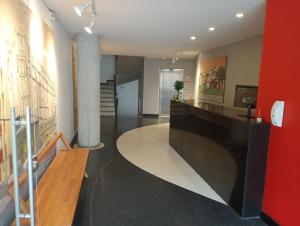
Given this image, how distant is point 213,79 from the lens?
6.92 meters

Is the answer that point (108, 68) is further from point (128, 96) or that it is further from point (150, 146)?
point (150, 146)

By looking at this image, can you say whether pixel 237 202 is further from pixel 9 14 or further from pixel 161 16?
pixel 9 14

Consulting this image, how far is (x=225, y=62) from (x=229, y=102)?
1166mm

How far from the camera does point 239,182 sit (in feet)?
8.89

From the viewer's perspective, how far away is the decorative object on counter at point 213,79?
6.33 meters

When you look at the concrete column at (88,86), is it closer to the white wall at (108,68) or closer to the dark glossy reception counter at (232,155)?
the dark glossy reception counter at (232,155)

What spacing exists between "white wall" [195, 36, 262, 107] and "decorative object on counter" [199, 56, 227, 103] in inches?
7.6

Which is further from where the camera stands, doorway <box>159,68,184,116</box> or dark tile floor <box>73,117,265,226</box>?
doorway <box>159,68,184,116</box>

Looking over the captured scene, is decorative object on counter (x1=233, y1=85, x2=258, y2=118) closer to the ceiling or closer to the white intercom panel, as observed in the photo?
the white intercom panel

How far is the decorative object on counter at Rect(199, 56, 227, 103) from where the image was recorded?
20.8 ft

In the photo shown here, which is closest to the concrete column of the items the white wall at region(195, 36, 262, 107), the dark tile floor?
the dark tile floor

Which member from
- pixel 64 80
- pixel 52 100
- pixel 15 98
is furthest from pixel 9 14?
pixel 64 80

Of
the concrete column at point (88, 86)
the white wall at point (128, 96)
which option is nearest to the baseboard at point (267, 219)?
the concrete column at point (88, 86)

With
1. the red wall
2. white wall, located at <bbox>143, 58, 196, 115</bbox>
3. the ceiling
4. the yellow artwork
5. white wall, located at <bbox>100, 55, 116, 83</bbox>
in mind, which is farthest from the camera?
white wall, located at <bbox>100, 55, 116, 83</bbox>
